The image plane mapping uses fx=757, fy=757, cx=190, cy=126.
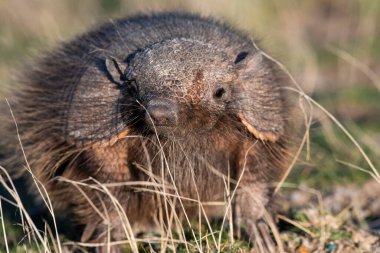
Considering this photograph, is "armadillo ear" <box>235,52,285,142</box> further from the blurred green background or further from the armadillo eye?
the blurred green background

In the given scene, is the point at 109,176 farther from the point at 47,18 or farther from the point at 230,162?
the point at 47,18

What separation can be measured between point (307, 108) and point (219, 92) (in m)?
3.27

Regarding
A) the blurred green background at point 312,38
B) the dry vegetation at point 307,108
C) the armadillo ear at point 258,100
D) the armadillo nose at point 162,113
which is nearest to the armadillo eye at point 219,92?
the armadillo ear at point 258,100

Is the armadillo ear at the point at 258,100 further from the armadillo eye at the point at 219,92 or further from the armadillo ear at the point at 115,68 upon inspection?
the armadillo ear at the point at 115,68

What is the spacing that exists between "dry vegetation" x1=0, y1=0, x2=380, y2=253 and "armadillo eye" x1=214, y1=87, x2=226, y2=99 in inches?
22.7

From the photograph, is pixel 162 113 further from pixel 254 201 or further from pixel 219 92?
pixel 254 201

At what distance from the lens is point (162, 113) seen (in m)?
4.70

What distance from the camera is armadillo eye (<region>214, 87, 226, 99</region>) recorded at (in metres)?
5.07

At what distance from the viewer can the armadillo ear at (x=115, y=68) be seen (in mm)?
5254

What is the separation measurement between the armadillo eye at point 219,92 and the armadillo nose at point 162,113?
0.39 m

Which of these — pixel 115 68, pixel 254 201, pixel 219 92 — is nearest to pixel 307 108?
→ pixel 254 201

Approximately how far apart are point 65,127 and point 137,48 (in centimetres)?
80

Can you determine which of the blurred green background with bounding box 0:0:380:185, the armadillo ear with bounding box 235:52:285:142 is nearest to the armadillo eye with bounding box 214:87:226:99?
the armadillo ear with bounding box 235:52:285:142

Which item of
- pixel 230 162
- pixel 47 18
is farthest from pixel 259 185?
Answer: pixel 47 18
